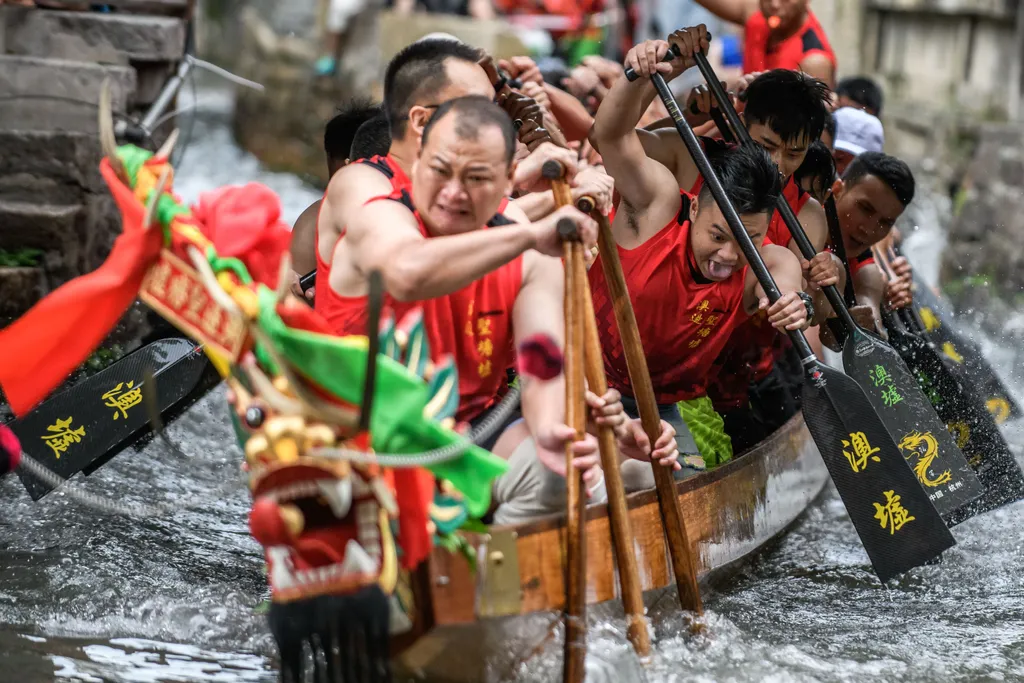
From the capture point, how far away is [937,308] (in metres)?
6.74

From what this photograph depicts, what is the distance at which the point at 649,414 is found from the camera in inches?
152

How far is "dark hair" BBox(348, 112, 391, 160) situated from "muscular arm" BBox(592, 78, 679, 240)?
0.72m

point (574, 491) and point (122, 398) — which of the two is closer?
point (574, 491)

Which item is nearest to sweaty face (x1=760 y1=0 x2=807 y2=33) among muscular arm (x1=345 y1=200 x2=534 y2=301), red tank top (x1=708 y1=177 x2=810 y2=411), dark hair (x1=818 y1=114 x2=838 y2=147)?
dark hair (x1=818 y1=114 x2=838 y2=147)

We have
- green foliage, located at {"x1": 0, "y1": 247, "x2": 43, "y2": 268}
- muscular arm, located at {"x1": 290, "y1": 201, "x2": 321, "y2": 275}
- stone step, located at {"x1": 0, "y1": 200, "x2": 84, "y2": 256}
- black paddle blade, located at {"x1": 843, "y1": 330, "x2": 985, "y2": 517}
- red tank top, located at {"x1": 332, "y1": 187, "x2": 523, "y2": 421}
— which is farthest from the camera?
stone step, located at {"x1": 0, "y1": 200, "x2": 84, "y2": 256}

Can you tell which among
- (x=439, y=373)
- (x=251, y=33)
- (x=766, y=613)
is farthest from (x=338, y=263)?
(x=251, y=33)

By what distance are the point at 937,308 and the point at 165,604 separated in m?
4.28

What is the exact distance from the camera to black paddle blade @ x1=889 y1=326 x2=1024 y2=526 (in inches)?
209

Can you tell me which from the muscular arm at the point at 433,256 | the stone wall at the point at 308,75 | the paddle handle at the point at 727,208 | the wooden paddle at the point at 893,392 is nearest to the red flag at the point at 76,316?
the muscular arm at the point at 433,256

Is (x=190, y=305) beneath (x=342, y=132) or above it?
beneath

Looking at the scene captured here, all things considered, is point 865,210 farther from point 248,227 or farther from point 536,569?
point 248,227

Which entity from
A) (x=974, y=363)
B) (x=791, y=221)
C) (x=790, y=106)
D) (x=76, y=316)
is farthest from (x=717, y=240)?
(x=974, y=363)

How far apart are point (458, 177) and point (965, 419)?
3.13 meters

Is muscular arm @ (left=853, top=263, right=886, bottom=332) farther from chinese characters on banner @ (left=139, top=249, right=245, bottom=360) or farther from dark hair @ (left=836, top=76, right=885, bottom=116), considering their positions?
chinese characters on banner @ (left=139, top=249, right=245, bottom=360)
